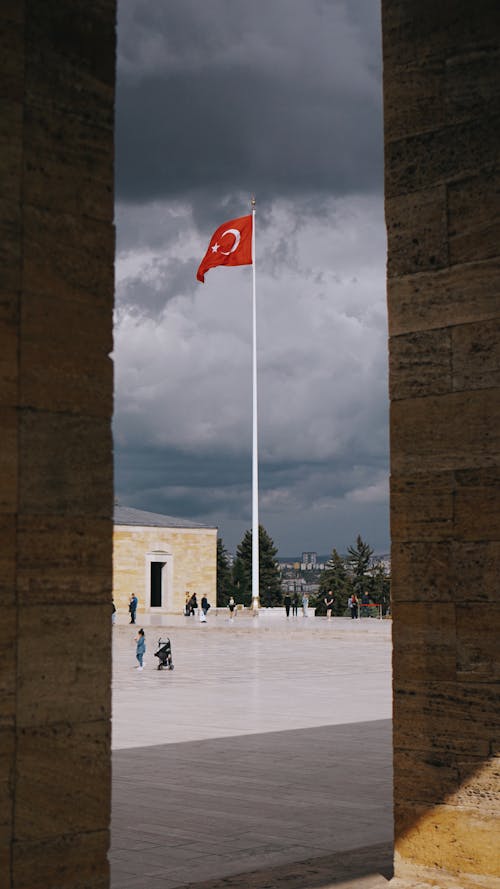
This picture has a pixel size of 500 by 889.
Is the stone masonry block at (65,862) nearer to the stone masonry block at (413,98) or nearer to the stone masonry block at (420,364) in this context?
the stone masonry block at (420,364)

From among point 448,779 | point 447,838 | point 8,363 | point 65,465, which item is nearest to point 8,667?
point 65,465

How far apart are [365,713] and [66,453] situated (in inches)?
552

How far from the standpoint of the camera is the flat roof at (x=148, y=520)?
7025 cm

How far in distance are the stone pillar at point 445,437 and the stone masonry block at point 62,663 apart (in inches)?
127

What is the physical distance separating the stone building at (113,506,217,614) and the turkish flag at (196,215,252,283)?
23969mm

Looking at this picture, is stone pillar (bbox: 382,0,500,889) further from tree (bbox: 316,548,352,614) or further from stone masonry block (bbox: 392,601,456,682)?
tree (bbox: 316,548,352,614)

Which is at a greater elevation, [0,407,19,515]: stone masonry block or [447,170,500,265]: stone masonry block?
[447,170,500,265]: stone masonry block

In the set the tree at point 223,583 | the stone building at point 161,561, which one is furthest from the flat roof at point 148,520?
the tree at point 223,583

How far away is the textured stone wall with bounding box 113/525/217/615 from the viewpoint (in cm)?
6719

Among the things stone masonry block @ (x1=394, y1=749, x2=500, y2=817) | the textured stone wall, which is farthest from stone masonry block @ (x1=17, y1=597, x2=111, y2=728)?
the textured stone wall

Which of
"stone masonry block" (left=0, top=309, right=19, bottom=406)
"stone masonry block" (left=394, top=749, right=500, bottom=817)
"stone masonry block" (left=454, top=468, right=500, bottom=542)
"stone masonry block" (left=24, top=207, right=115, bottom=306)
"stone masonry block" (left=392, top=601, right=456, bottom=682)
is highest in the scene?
"stone masonry block" (left=24, top=207, right=115, bottom=306)

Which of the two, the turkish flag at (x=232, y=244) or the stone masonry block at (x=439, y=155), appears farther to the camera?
the turkish flag at (x=232, y=244)

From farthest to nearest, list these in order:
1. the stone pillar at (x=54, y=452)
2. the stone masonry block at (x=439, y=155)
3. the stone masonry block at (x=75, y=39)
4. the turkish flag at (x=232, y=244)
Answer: the turkish flag at (x=232, y=244)
the stone masonry block at (x=439, y=155)
the stone masonry block at (x=75, y=39)
the stone pillar at (x=54, y=452)

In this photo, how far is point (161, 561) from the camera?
69875mm
